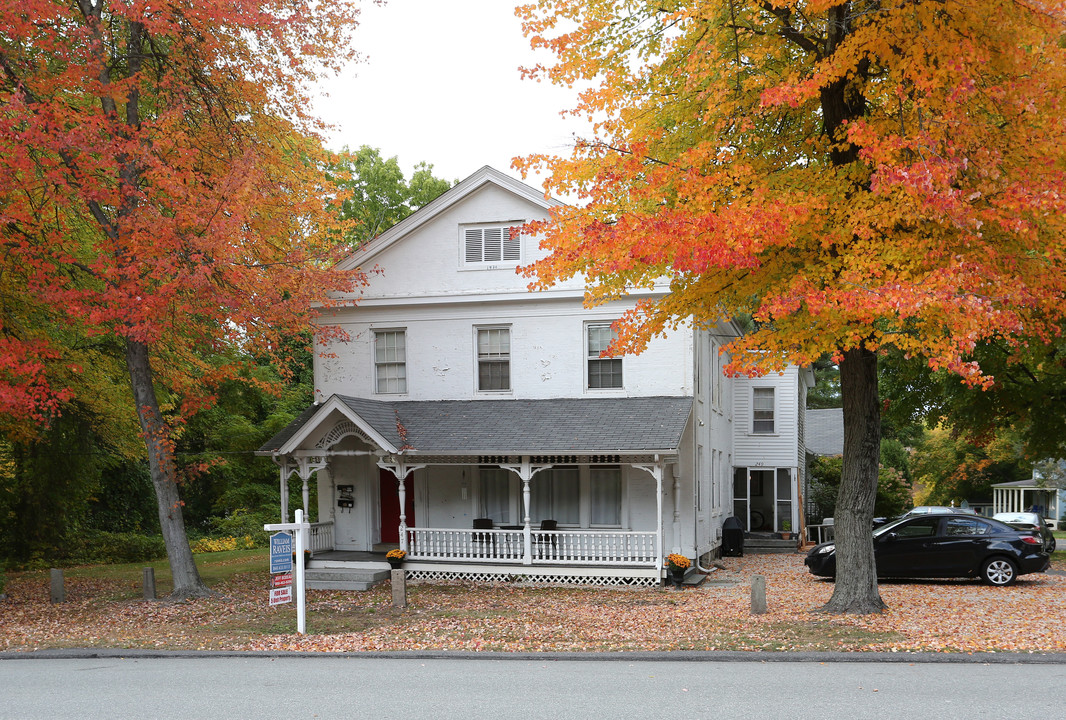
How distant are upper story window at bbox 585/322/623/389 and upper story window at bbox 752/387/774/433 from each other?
10695 mm

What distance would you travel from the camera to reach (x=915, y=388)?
90.3 feet

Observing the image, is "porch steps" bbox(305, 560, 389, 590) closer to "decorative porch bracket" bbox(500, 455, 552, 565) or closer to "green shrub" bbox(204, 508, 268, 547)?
"decorative porch bracket" bbox(500, 455, 552, 565)

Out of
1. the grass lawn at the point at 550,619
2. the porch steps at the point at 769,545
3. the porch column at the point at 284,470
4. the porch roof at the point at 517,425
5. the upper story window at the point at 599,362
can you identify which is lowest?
the porch steps at the point at 769,545

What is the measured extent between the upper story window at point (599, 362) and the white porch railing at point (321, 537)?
7.01 meters

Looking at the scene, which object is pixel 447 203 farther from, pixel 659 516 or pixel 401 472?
pixel 659 516

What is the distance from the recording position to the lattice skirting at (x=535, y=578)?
730 inches

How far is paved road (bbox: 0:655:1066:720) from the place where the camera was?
27.0 feet

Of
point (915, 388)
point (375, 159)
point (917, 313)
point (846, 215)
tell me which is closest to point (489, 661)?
point (917, 313)

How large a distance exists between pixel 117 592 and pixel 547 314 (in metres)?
11.0

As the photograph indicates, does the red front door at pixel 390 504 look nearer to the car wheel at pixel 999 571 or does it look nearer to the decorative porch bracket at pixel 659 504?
the decorative porch bracket at pixel 659 504

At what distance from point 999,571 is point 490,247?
12.8 metres

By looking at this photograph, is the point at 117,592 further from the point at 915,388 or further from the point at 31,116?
the point at 915,388

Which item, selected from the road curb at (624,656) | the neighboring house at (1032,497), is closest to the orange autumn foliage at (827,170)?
the road curb at (624,656)

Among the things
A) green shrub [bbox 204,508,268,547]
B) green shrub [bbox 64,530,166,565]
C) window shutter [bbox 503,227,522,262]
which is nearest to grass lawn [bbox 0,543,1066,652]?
green shrub [bbox 64,530,166,565]
